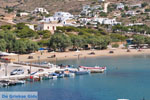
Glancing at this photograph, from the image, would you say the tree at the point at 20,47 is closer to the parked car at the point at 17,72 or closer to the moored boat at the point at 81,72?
the moored boat at the point at 81,72

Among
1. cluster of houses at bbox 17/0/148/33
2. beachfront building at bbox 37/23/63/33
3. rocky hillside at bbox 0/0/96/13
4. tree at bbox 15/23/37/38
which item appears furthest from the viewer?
rocky hillside at bbox 0/0/96/13

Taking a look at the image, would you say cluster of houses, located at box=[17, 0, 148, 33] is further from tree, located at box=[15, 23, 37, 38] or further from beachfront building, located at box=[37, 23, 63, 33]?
tree, located at box=[15, 23, 37, 38]

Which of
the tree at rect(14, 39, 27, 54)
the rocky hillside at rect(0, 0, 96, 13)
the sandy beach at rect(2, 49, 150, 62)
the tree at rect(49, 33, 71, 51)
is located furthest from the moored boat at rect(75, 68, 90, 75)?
the rocky hillside at rect(0, 0, 96, 13)

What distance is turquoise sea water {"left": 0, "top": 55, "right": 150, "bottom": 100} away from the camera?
158 feet

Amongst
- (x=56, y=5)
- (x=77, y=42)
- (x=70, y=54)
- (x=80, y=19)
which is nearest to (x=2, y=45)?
(x=70, y=54)

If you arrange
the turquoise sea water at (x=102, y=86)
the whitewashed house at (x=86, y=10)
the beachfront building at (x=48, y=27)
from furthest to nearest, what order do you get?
1. the whitewashed house at (x=86, y=10)
2. the beachfront building at (x=48, y=27)
3. the turquoise sea water at (x=102, y=86)

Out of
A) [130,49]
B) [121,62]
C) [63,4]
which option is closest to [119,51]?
[130,49]

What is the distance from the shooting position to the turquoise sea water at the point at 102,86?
158 ft

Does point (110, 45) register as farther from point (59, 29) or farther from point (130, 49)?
point (59, 29)

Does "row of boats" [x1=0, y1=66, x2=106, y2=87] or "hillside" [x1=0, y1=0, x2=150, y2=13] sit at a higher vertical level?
"hillside" [x1=0, y1=0, x2=150, y2=13]

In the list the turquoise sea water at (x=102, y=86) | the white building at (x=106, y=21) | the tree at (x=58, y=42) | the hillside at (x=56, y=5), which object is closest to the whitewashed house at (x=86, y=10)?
the hillside at (x=56, y=5)

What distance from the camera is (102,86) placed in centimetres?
5425

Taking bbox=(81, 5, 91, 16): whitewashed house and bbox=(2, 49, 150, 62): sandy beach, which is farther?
bbox=(81, 5, 91, 16): whitewashed house

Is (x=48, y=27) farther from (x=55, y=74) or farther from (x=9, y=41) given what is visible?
(x=55, y=74)
